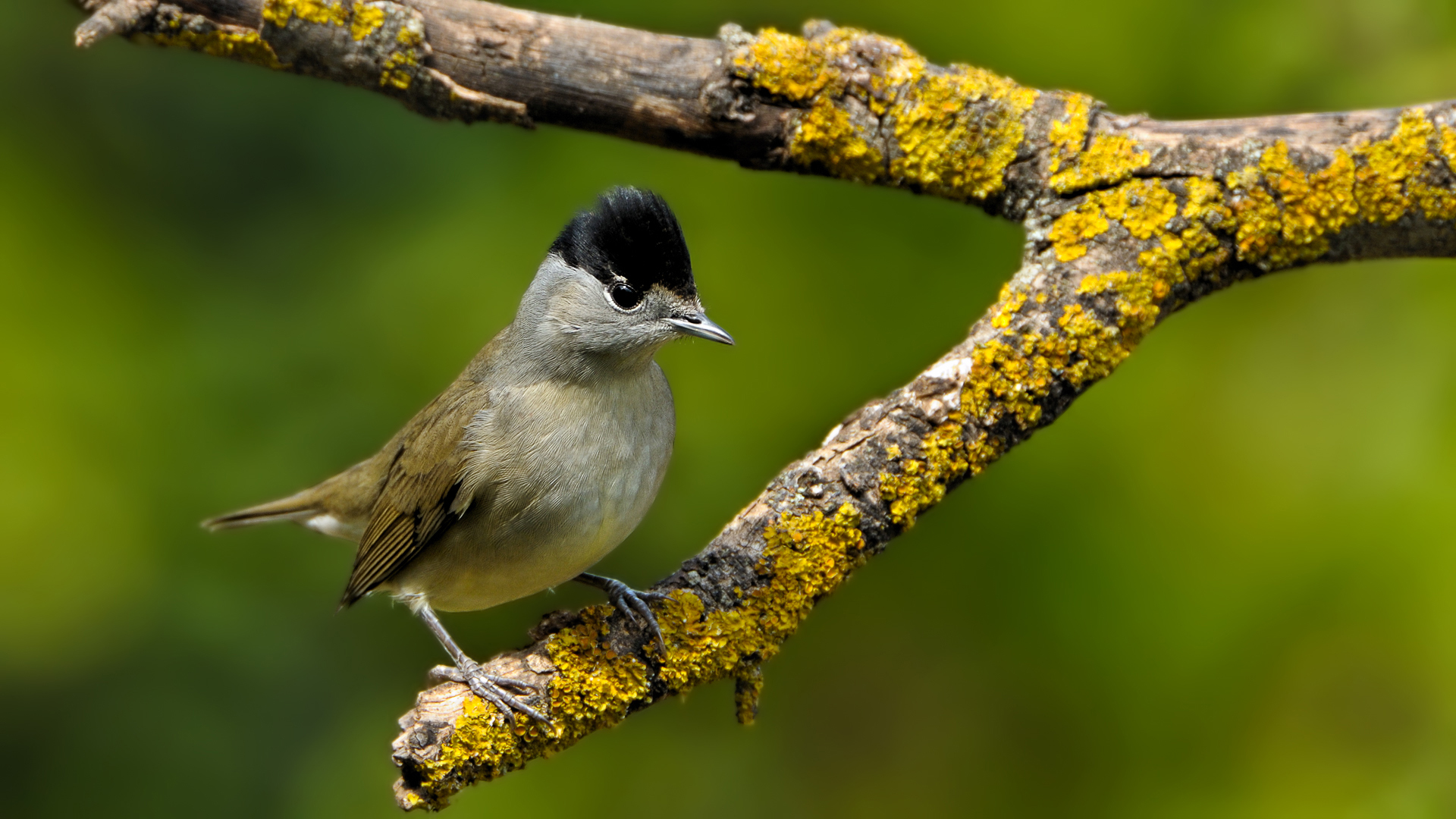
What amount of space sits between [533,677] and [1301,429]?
291cm

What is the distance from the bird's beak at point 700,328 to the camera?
370cm

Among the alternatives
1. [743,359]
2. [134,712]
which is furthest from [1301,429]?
[134,712]

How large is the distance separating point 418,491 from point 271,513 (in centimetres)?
111

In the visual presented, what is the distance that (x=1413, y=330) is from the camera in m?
4.44

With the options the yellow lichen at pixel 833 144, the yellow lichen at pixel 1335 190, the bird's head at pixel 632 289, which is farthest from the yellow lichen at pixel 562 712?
the yellow lichen at pixel 1335 190

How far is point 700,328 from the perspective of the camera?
371 cm

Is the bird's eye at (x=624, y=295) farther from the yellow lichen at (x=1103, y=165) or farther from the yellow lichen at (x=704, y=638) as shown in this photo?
the yellow lichen at (x=1103, y=165)

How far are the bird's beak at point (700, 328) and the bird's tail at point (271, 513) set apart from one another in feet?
6.11

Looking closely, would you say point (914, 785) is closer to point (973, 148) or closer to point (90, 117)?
point (973, 148)

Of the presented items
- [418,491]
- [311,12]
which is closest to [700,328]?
[418,491]

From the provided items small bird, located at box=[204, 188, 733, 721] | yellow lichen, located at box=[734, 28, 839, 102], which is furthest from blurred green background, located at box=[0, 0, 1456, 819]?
yellow lichen, located at box=[734, 28, 839, 102]

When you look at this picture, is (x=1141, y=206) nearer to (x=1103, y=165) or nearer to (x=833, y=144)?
(x=1103, y=165)

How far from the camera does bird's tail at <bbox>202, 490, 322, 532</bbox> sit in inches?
189

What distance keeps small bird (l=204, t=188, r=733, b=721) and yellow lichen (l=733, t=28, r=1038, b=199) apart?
0.55m
